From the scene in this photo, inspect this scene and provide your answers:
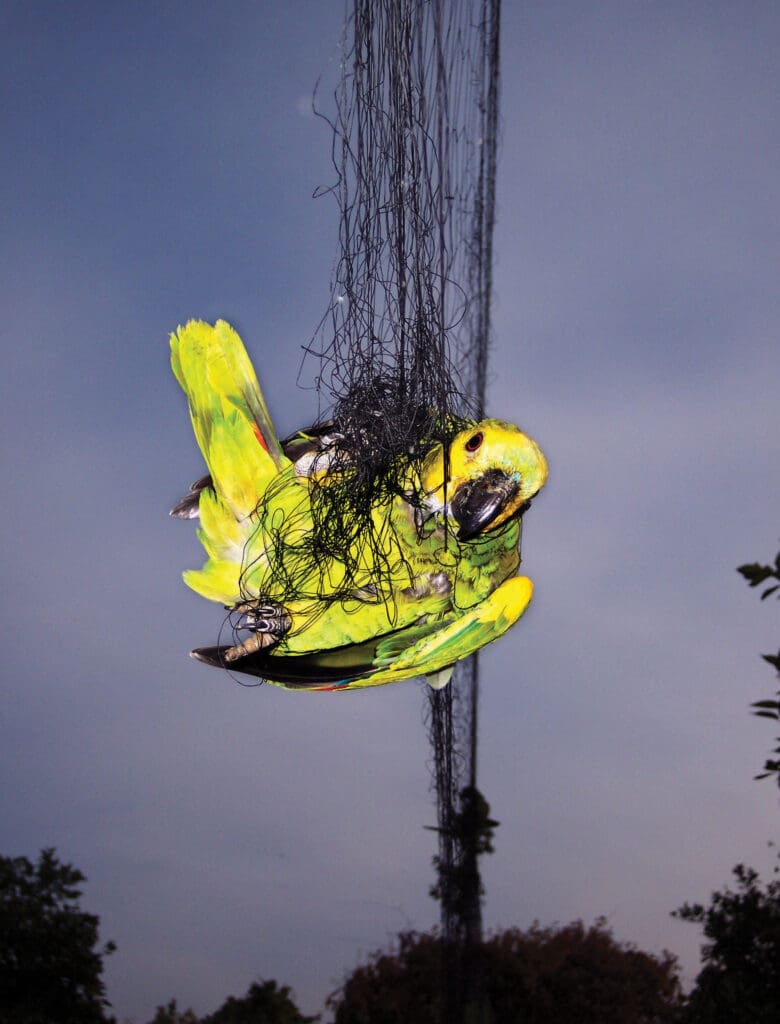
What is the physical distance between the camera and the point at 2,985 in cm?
762

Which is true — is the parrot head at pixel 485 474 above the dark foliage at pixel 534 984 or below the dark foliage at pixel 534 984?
above

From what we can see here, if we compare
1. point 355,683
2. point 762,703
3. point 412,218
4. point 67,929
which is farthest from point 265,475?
point 67,929

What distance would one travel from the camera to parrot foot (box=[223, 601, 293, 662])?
429cm

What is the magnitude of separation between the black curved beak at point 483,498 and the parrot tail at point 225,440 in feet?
2.41

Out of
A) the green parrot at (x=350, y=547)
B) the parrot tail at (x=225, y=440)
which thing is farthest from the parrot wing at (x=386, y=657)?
the parrot tail at (x=225, y=440)

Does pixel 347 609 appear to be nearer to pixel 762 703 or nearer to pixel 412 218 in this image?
pixel 412 218

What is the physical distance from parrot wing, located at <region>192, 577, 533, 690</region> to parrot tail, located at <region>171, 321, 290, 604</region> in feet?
0.94

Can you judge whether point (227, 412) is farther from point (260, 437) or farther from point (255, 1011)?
point (255, 1011)

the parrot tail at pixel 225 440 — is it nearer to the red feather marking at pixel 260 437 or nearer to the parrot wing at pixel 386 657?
the red feather marking at pixel 260 437

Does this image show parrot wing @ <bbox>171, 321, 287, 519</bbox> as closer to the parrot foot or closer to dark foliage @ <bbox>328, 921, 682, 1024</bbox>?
the parrot foot

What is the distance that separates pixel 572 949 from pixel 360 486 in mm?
6848

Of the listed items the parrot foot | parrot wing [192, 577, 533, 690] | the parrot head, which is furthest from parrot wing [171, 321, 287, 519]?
the parrot head

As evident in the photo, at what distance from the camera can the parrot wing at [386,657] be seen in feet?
14.4

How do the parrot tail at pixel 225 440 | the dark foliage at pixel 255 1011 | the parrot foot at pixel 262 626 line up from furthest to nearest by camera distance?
the dark foliage at pixel 255 1011, the parrot tail at pixel 225 440, the parrot foot at pixel 262 626
